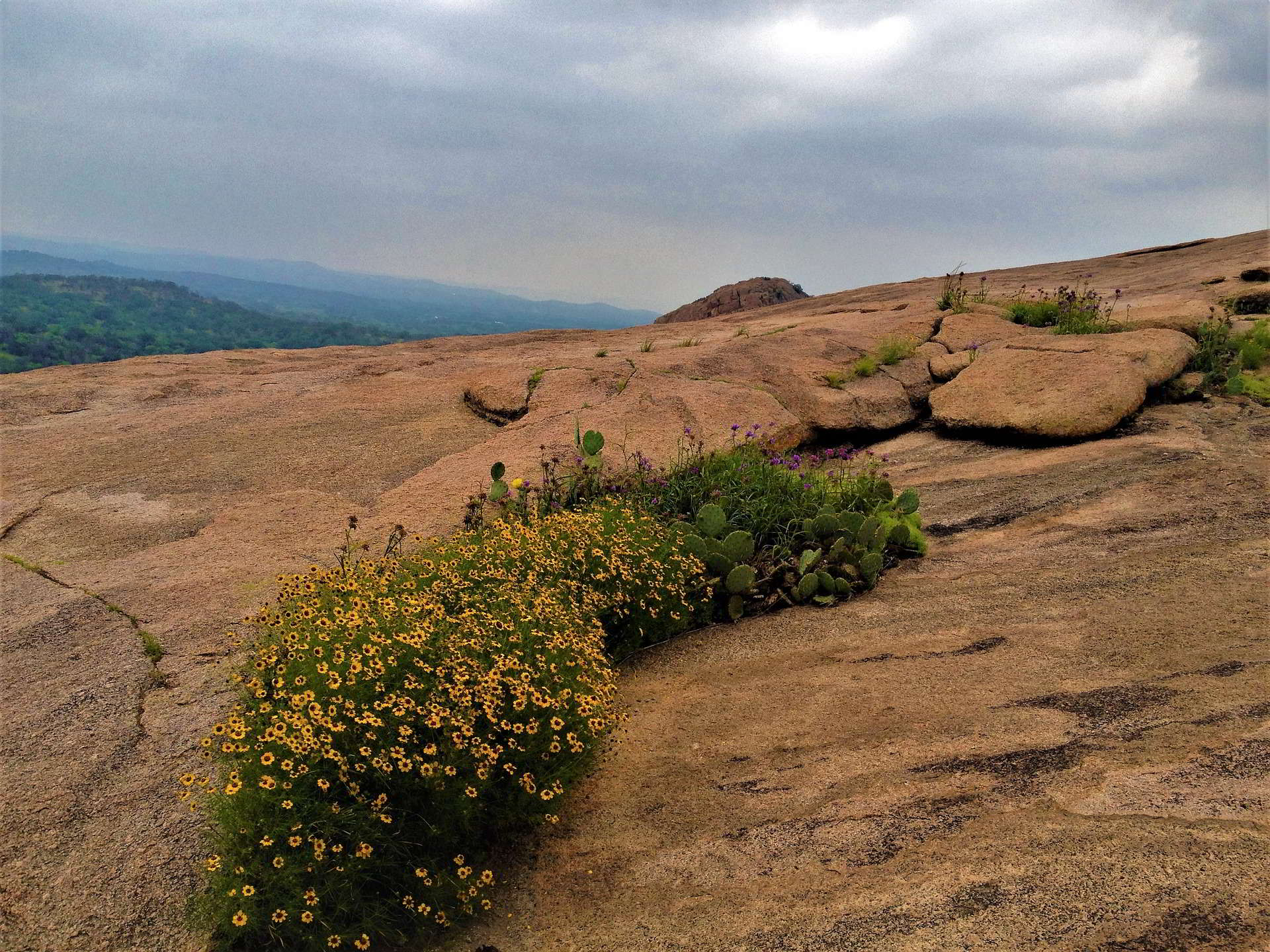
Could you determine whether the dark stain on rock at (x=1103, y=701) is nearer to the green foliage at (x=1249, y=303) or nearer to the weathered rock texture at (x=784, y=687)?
the weathered rock texture at (x=784, y=687)

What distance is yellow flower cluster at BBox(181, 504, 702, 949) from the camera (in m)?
2.96

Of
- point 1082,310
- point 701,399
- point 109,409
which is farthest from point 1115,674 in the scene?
point 109,409

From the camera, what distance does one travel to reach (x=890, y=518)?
6.24m

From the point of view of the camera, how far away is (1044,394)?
7.95 meters

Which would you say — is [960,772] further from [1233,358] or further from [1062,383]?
[1233,358]

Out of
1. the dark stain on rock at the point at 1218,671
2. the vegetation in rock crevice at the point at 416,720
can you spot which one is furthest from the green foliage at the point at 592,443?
the dark stain on rock at the point at 1218,671

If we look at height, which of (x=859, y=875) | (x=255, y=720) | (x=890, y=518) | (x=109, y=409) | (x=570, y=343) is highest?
(x=570, y=343)

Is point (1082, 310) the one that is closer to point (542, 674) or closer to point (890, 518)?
point (890, 518)

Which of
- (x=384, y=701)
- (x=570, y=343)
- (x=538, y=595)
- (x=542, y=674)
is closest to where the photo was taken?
(x=384, y=701)

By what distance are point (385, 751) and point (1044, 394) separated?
7.24 meters

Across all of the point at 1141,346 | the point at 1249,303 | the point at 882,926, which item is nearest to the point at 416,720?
the point at 882,926

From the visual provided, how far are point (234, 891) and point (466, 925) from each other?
88cm

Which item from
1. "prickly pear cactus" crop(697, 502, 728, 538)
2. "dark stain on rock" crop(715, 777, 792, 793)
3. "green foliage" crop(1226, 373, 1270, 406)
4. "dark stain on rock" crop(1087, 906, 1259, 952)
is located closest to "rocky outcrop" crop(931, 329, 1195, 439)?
"green foliage" crop(1226, 373, 1270, 406)

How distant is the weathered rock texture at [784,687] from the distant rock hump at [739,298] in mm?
15869
